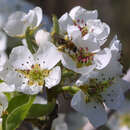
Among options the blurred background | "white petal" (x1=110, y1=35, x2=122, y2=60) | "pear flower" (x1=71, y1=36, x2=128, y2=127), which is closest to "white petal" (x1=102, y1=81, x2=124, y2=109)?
"pear flower" (x1=71, y1=36, x2=128, y2=127)

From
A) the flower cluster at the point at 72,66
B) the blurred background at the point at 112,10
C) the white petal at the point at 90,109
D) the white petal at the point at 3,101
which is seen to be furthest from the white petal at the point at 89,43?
the blurred background at the point at 112,10

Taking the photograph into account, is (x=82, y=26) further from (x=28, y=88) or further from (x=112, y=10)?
(x=112, y=10)

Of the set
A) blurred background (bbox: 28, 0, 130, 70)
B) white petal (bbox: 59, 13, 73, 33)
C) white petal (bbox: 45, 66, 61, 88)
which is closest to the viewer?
white petal (bbox: 45, 66, 61, 88)

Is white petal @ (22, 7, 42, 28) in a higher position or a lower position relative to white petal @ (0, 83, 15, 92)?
higher

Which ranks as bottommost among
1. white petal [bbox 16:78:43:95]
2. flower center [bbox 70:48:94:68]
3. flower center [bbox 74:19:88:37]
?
white petal [bbox 16:78:43:95]

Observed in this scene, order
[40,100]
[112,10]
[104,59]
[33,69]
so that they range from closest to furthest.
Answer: [104,59] < [33,69] < [40,100] < [112,10]

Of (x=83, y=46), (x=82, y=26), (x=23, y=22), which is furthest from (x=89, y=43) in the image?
(x=23, y=22)

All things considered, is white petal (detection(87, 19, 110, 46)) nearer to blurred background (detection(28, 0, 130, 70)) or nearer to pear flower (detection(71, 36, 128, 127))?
pear flower (detection(71, 36, 128, 127))

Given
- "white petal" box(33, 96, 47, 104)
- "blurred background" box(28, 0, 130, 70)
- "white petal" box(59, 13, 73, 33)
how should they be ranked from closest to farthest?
"white petal" box(59, 13, 73, 33), "white petal" box(33, 96, 47, 104), "blurred background" box(28, 0, 130, 70)

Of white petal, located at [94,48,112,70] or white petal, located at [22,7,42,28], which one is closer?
white petal, located at [94,48,112,70]
